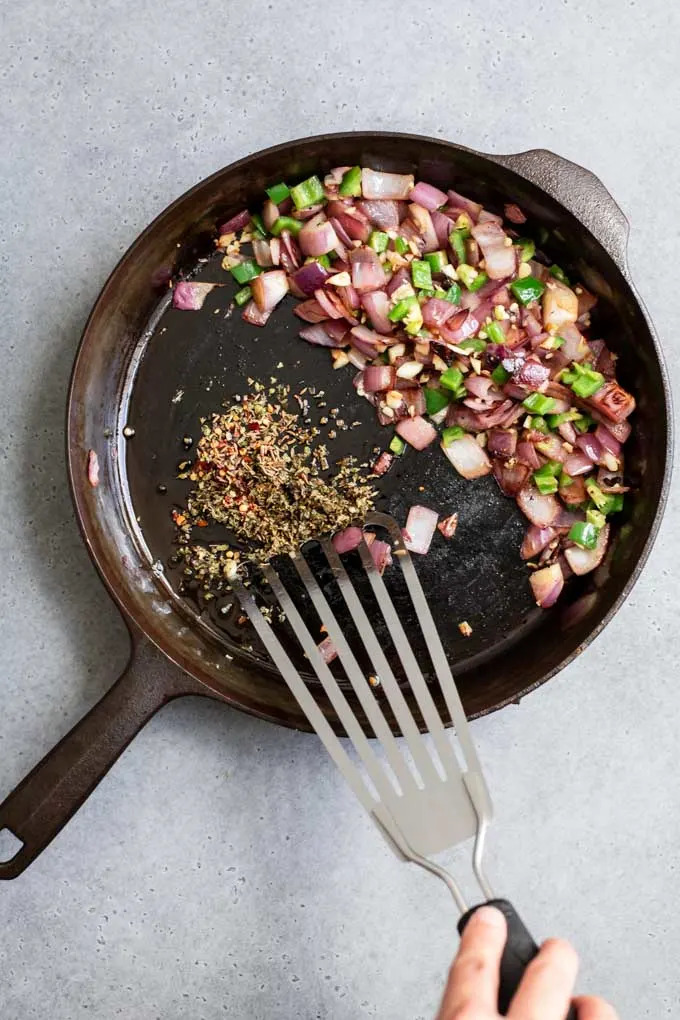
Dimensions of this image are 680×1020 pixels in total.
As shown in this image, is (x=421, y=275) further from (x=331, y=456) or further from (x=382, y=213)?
(x=331, y=456)

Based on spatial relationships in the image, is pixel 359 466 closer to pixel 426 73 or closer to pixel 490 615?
pixel 490 615

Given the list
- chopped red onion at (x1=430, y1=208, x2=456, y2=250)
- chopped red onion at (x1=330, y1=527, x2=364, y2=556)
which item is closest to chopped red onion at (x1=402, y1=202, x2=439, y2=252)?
chopped red onion at (x1=430, y1=208, x2=456, y2=250)

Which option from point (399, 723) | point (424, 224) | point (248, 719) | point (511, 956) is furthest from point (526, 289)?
point (511, 956)

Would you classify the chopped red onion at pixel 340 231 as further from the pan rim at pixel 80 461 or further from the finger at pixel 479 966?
the finger at pixel 479 966

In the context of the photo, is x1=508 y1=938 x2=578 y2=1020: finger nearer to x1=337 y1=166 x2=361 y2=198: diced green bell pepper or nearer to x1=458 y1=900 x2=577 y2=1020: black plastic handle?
x1=458 y1=900 x2=577 y2=1020: black plastic handle

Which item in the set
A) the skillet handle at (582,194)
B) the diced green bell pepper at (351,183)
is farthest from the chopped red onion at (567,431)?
the diced green bell pepper at (351,183)
